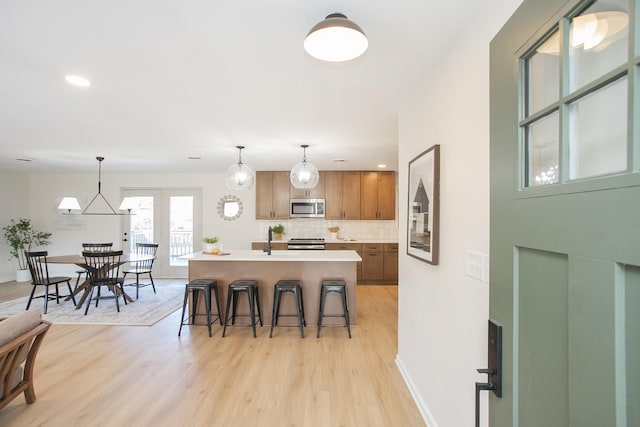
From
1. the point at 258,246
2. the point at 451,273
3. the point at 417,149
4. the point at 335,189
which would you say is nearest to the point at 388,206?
the point at 335,189

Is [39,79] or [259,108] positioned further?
[259,108]

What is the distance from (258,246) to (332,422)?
15.5ft

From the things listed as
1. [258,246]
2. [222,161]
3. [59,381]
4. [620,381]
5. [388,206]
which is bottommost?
[59,381]

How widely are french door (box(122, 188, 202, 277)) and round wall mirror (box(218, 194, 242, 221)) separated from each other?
1.74 feet

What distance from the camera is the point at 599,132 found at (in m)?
0.64

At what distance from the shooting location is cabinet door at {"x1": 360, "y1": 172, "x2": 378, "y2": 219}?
22.0ft

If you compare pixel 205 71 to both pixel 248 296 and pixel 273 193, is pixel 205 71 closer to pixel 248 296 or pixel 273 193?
pixel 248 296

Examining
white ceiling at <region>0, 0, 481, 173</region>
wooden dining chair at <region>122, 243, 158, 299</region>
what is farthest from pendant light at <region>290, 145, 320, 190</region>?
wooden dining chair at <region>122, 243, 158, 299</region>

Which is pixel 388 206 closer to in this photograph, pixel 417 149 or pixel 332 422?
pixel 417 149

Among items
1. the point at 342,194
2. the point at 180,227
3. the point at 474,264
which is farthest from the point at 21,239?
the point at 474,264

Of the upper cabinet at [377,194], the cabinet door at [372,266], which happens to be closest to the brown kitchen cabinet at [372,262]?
the cabinet door at [372,266]

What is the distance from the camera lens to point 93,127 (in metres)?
3.54

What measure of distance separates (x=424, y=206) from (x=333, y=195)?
15.1ft

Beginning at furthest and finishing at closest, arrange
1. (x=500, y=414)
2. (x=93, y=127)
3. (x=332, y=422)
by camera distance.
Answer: (x=93, y=127), (x=332, y=422), (x=500, y=414)
